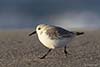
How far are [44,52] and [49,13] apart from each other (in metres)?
9.67

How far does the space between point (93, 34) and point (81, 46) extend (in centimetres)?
166

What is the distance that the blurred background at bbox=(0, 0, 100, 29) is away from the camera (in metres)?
14.4

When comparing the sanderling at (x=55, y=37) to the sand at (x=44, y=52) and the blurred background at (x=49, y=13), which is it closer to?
the sand at (x=44, y=52)

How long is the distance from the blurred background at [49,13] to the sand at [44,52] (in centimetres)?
484

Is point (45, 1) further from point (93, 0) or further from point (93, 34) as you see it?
point (93, 34)

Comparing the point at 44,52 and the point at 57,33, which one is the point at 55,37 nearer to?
the point at 57,33

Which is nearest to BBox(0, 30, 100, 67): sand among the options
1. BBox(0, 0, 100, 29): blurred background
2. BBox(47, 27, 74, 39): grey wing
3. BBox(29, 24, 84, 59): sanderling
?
BBox(29, 24, 84, 59): sanderling

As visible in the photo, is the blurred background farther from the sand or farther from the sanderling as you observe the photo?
the sanderling

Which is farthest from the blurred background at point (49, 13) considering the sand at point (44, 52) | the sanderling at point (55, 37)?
the sanderling at point (55, 37)

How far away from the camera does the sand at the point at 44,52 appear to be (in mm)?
6227

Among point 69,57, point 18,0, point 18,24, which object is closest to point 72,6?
point 18,0

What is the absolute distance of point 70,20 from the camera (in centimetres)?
1526

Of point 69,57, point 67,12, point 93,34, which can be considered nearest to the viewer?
point 69,57

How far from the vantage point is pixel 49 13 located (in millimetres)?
16922
